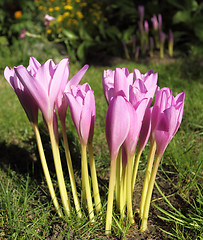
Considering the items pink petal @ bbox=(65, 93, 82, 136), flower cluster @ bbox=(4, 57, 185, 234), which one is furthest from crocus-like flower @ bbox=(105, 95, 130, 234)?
pink petal @ bbox=(65, 93, 82, 136)

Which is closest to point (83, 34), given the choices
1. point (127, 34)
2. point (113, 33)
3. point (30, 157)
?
point (113, 33)

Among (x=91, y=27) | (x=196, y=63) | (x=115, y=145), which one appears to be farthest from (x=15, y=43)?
(x=115, y=145)

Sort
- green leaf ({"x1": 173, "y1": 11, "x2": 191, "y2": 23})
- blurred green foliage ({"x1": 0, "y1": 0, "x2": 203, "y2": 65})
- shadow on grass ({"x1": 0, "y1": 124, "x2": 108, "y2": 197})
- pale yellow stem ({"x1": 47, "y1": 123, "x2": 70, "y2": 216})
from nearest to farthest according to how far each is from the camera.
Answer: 1. pale yellow stem ({"x1": 47, "y1": 123, "x2": 70, "y2": 216})
2. shadow on grass ({"x1": 0, "y1": 124, "x2": 108, "y2": 197})
3. green leaf ({"x1": 173, "y1": 11, "x2": 191, "y2": 23})
4. blurred green foliage ({"x1": 0, "y1": 0, "x2": 203, "y2": 65})

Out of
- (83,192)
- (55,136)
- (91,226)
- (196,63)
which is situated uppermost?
(55,136)

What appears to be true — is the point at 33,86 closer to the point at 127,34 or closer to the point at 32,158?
the point at 32,158

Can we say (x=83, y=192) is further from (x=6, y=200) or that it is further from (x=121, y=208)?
(x=6, y=200)

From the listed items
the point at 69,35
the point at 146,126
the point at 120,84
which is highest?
the point at 120,84

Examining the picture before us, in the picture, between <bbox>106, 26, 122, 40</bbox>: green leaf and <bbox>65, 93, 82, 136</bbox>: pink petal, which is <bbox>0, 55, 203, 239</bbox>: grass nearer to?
<bbox>65, 93, 82, 136</bbox>: pink petal
